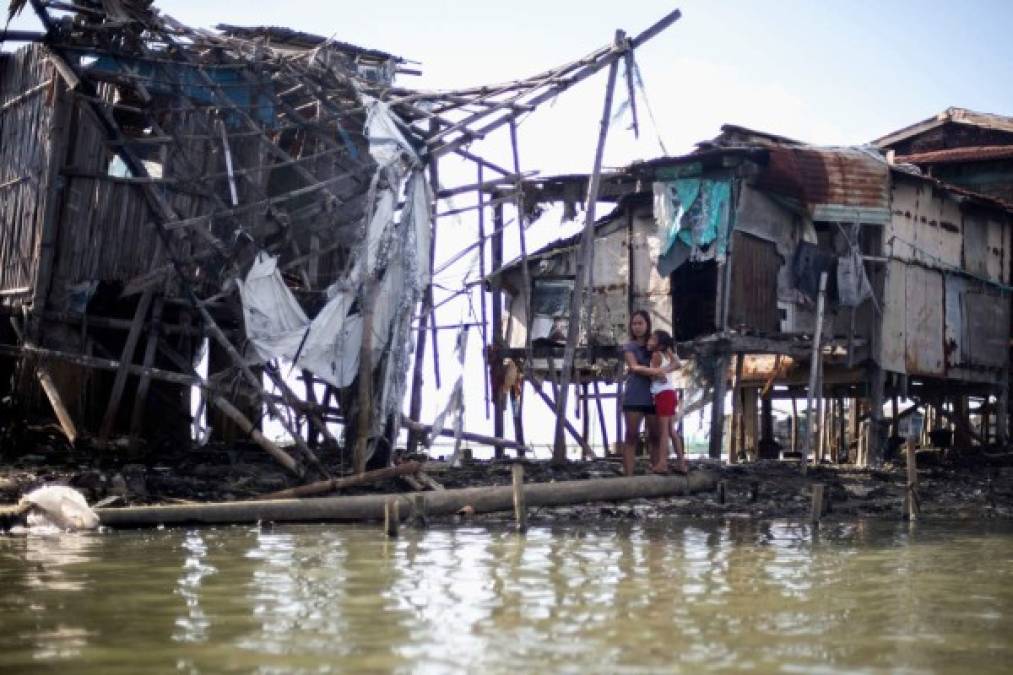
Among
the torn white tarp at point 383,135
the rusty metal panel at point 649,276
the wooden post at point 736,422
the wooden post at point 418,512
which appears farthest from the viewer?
the wooden post at point 736,422

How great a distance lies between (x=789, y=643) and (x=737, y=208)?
1399 cm

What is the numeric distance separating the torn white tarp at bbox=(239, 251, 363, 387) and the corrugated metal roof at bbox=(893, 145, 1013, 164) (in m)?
15.4

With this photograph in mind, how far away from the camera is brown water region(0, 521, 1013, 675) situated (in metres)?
4.51

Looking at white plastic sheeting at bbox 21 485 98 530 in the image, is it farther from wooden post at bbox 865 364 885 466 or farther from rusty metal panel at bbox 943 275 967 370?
rusty metal panel at bbox 943 275 967 370

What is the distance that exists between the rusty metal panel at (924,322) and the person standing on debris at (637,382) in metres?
9.70

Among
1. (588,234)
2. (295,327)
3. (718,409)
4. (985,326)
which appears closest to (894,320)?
(985,326)

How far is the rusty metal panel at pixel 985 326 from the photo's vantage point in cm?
2183

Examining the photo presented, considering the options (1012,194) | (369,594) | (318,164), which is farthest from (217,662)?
(1012,194)

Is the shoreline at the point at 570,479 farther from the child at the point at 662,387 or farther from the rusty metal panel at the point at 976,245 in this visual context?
the rusty metal panel at the point at 976,245

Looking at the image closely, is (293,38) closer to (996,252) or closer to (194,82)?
(194,82)

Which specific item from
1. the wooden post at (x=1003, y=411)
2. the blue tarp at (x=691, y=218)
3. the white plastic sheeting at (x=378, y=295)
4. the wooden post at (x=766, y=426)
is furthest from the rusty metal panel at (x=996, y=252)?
the white plastic sheeting at (x=378, y=295)

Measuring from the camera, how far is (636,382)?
12.2 m

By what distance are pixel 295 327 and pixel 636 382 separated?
3735mm

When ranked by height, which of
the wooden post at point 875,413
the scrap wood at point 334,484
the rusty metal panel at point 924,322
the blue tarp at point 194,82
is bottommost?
the scrap wood at point 334,484
